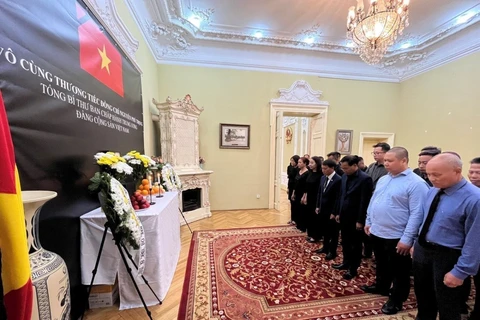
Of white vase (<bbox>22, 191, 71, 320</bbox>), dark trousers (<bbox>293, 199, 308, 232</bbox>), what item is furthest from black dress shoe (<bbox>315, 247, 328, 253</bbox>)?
white vase (<bbox>22, 191, 71, 320</bbox>)

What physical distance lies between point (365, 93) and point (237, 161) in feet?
13.4

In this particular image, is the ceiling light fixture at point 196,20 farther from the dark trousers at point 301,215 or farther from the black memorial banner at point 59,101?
the dark trousers at point 301,215

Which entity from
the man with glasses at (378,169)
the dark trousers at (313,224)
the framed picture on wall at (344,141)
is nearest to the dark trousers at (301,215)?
the dark trousers at (313,224)

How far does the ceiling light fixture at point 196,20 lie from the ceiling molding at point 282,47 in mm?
36

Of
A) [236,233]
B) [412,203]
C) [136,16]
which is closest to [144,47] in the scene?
[136,16]

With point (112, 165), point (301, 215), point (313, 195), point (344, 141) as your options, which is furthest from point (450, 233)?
point (344, 141)

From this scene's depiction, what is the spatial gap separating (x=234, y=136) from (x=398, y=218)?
358cm

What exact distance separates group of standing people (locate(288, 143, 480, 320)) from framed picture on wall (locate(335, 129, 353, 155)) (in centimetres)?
258

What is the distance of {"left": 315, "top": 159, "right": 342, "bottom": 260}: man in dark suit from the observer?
8.40 ft

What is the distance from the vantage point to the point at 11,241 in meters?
0.60

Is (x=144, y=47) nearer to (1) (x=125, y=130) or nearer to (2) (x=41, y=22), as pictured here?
(1) (x=125, y=130)

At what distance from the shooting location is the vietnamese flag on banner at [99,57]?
1.71m

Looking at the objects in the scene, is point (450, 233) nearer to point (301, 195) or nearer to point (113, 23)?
point (301, 195)

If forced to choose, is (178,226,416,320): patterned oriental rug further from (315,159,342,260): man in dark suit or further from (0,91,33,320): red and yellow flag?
(0,91,33,320): red and yellow flag
